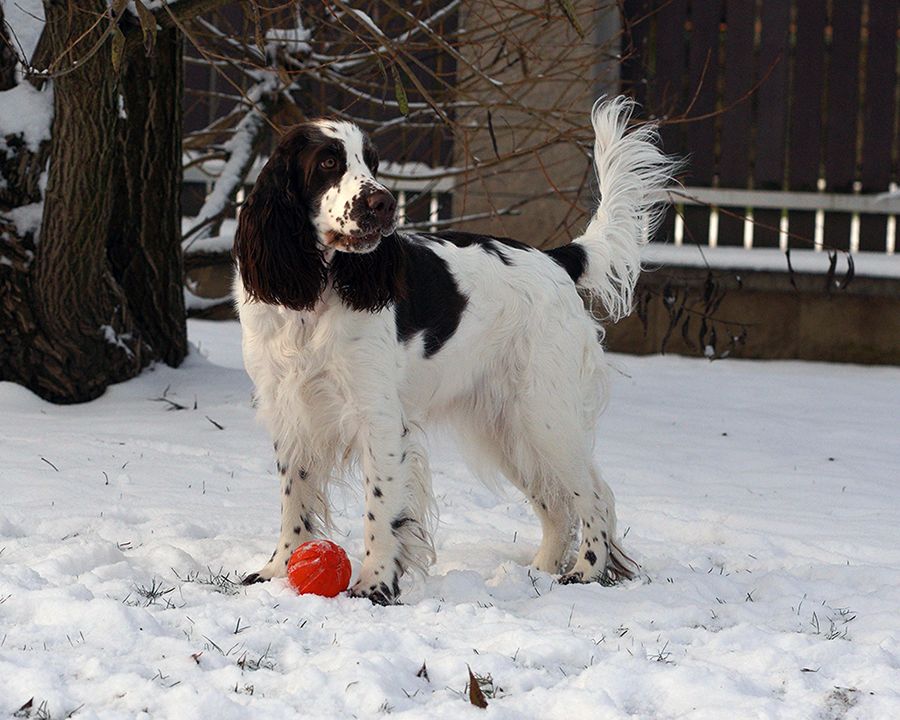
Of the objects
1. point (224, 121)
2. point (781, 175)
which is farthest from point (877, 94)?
point (224, 121)

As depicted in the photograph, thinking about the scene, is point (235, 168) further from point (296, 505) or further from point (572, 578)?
point (572, 578)

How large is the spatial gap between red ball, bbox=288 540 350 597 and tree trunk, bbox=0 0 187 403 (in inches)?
107

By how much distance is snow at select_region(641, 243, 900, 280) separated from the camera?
8.61 meters

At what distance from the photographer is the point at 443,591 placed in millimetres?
3729

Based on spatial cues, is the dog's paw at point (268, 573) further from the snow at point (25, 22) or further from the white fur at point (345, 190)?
the snow at point (25, 22)

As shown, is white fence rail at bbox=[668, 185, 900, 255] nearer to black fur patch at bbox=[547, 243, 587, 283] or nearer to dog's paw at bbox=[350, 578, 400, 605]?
black fur patch at bbox=[547, 243, 587, 283]

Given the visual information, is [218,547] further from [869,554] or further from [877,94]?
[877,94]

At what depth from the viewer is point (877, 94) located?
9.12 meters

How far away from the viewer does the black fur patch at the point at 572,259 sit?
4477 millimetres

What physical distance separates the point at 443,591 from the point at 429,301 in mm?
895

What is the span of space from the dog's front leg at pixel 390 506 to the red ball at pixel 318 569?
112 mm

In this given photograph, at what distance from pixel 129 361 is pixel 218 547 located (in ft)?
8.09

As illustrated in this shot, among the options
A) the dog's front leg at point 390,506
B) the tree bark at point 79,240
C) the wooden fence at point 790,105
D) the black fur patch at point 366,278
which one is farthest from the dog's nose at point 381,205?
the wooden fence at point 790,105

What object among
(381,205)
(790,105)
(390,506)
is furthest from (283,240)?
(790,105)
